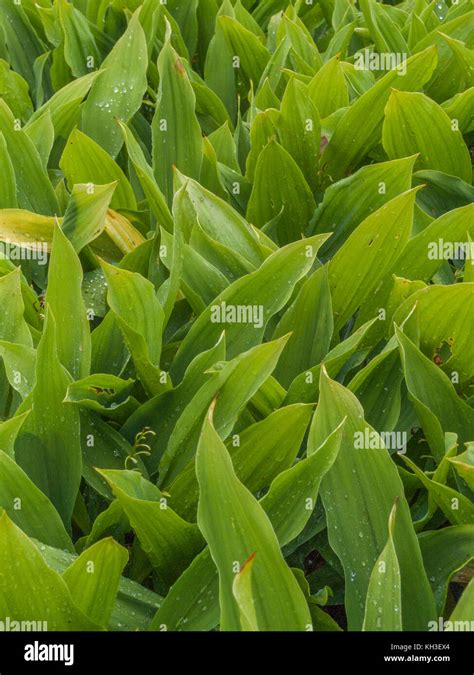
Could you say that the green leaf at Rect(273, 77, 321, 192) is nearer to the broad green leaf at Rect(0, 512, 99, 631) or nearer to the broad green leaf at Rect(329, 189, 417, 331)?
the broad green leaf at Rect(329, 189, 417, 331)

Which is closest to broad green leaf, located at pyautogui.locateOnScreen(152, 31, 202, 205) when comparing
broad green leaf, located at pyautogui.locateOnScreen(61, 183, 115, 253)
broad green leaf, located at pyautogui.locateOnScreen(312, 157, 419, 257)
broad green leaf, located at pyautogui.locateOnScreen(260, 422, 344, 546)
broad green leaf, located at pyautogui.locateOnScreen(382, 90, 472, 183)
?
broad green leaf, located at pyautogui.locateOnScreen(61, 183, 115, 253)

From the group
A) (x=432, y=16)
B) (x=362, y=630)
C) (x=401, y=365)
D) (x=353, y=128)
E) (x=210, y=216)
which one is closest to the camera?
(x=362, y=630)

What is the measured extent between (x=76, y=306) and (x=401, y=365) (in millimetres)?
609

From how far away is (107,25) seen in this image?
3.01 meters

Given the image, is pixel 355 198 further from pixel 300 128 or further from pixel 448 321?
pixel 448 321

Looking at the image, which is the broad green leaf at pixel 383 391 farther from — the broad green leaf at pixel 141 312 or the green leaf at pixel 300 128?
the green leaf at pixel 300 128

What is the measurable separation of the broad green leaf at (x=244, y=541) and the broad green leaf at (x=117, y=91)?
4.34 feet

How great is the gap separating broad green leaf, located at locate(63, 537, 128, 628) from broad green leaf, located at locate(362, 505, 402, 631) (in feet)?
1.20

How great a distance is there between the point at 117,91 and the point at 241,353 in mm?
1126

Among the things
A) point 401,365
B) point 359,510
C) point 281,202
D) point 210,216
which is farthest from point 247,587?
point 281,202

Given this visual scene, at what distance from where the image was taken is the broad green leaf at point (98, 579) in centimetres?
141

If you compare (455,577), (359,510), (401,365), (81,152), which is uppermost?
(81,152)

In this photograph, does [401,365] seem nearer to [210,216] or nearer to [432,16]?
[210,216]

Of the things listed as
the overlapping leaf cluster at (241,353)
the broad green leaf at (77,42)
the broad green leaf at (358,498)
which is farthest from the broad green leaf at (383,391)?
the broad green leaf at (77,42)
